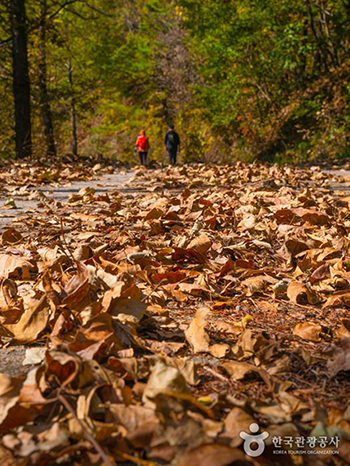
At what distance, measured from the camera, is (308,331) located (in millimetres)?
1393

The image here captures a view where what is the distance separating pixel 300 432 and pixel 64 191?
16.8 feet

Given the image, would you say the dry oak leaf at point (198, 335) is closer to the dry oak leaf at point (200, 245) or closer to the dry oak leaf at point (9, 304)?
the dry oak leaf at point (9, 304)

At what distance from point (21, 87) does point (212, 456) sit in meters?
12.2

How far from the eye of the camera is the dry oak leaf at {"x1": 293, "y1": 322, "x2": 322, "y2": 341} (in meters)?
1.38

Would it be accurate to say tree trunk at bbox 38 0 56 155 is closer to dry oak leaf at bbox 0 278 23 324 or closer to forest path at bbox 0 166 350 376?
forest path at bbox 0 166 350 376

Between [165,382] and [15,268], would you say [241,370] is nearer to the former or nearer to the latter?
[165,382]

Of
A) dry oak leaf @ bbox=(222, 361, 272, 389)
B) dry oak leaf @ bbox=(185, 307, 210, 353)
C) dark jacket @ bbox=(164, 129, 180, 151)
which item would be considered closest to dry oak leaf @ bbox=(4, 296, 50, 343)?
dry oak leaf @ bbox=(185, 307, 210, 353)

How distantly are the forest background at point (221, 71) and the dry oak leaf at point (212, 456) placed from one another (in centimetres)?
1089

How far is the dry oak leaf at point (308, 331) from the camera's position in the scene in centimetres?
138

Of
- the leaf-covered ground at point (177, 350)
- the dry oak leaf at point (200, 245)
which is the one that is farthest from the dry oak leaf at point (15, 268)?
the dry oak leaf at point (200, 245)

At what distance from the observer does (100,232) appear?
289 cm

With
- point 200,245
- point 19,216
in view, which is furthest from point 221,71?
point 200,245

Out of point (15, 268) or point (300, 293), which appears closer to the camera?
point (300, 293)

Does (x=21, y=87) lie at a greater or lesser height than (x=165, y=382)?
greater
